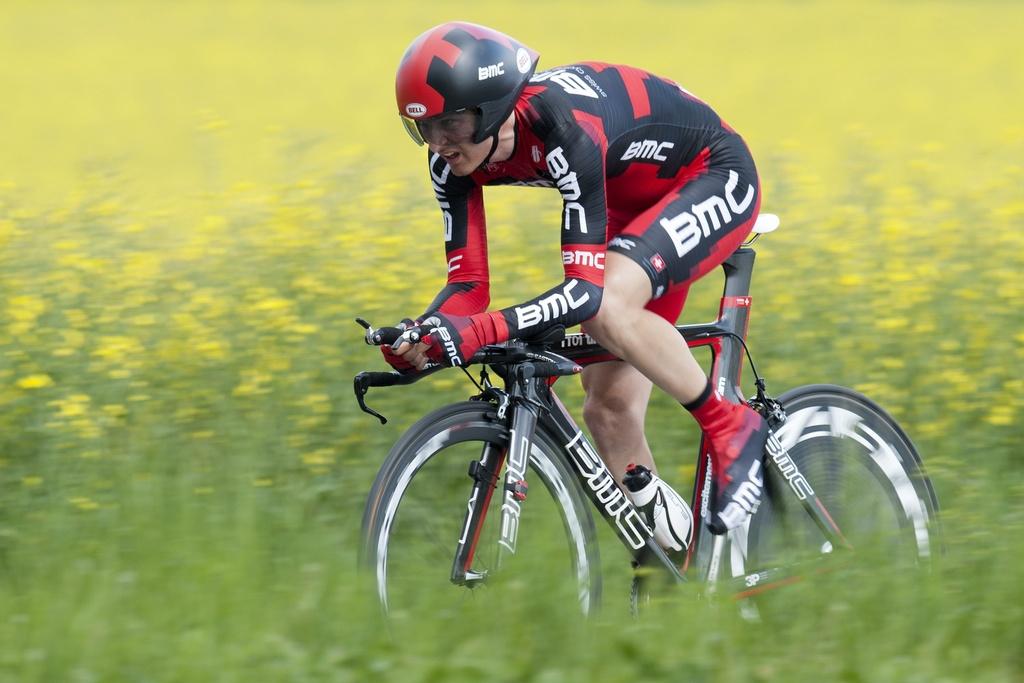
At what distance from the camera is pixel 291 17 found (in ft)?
78.2

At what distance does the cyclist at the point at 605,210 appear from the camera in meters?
3.69

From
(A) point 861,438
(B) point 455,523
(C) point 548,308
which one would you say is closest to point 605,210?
(C) point 548,308

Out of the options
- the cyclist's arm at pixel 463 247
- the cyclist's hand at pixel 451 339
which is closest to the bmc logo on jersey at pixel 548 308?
the cyclist's hand at pixel 451 339

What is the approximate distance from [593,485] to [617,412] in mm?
444

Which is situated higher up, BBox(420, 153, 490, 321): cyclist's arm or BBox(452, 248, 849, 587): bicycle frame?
BBox(420, 153, 490, 321): cyclist's arm

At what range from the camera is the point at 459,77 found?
3.64 metres

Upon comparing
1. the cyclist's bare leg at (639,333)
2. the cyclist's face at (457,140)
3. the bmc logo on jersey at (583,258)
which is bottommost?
the cyclist's bare leg at (639,333)

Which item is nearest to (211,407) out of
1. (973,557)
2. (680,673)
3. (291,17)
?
(680,673)

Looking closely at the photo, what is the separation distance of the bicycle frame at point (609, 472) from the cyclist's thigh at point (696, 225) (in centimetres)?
20

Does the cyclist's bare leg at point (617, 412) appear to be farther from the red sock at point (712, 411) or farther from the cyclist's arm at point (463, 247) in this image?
the cyclist's arm at point (463, 247)

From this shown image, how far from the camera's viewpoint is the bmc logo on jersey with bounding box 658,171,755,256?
4.16m

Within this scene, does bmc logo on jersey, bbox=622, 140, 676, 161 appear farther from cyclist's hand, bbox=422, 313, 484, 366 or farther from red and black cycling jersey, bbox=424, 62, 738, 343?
cyclist's hand, bbox=422, 313, 484, 366

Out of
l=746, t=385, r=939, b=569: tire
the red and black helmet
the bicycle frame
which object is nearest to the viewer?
the red and black helmet

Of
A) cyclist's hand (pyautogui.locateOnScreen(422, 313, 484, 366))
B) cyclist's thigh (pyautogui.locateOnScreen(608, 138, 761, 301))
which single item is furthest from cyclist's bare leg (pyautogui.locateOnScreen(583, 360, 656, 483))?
cyclist's hand (pyautogui.locateOnScreen(422, 313, 484, 366))
